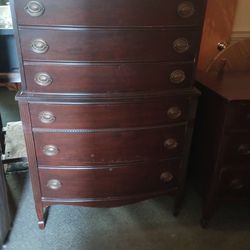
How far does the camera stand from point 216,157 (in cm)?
145

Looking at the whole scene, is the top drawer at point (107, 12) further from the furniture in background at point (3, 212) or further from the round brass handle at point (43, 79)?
the furniture in background at point (3, 212)

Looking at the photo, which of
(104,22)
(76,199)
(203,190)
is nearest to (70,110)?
(104,22)

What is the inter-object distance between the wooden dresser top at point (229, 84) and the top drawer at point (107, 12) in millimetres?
417

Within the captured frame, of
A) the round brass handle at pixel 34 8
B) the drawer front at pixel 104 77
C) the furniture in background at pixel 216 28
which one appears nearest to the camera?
the round brass handle at pixel 34 8

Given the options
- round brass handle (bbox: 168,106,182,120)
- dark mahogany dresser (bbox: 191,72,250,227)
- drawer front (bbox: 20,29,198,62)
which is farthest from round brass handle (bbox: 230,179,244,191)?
drawer front (bbox: 20,29,198,62)

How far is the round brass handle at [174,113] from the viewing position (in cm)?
132

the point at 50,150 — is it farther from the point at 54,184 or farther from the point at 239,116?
the point at 239,116

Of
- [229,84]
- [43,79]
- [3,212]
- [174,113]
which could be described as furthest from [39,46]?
[229,84]

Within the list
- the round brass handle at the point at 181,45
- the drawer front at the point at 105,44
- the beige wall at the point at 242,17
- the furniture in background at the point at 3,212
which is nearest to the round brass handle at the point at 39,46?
the drawer front at the point at 105,44

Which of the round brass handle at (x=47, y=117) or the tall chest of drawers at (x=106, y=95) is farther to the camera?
the round brass handle at (x=47, y=117)

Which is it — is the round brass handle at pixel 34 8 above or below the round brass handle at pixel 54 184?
above

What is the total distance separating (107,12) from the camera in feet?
3.51

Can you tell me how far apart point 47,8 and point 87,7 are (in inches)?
6.0

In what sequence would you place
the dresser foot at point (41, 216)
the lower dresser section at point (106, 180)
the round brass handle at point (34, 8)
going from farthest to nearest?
the dresser foot at point (41, 216), the lower dresser section at point (106, 180), the round brass handle at point (34, 8)
